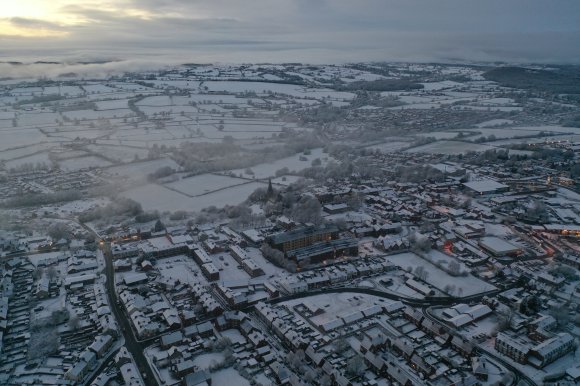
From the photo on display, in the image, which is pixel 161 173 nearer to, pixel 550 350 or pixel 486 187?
pixel 486 187

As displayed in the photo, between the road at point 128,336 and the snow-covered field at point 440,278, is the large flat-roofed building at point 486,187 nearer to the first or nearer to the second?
the snow-covered field at point 440,278

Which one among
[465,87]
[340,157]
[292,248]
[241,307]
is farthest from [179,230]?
[465,87]

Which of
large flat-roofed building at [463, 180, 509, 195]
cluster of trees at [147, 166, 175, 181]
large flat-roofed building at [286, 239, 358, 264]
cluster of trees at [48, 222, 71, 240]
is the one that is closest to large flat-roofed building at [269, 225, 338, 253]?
large flat-roofed building at [286, 239, 358, 264]

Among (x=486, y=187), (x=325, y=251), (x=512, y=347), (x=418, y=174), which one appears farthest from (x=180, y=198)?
(x=512, y=347)

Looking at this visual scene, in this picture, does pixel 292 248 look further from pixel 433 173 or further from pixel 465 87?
pixel 465 87

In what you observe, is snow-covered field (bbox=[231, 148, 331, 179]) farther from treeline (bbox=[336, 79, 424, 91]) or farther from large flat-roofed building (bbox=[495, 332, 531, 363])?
treeline (bbox=[336, 79, 424, 91])
